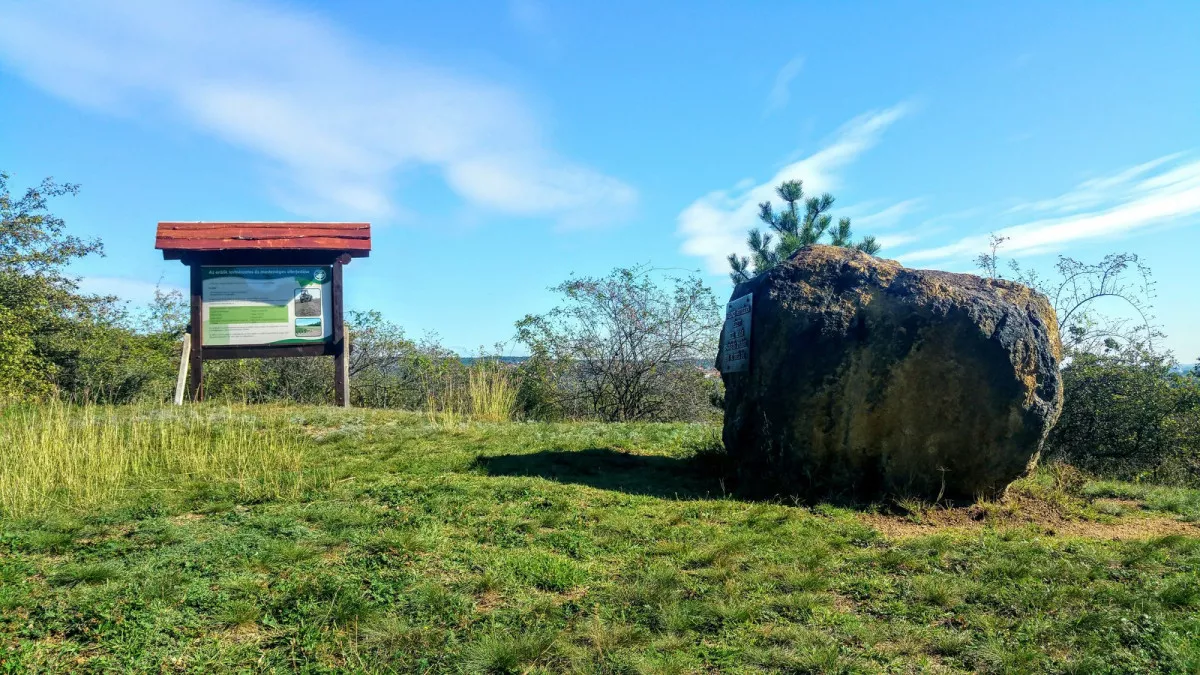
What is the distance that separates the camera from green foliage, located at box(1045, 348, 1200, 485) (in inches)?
380

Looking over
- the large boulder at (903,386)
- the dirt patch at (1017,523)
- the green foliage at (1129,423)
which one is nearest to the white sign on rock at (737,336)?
the large boulder at (903,386)

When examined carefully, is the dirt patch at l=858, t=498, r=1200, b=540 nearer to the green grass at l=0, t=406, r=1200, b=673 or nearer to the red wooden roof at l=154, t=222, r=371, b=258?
the green grass at l=0, t=406, r=1200, b=673

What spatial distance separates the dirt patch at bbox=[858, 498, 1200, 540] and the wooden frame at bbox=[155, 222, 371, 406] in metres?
8.86

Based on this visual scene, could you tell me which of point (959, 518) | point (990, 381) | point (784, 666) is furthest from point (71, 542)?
point (990, 381)

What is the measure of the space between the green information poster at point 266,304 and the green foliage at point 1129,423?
36.2ft

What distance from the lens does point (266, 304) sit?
11477mm

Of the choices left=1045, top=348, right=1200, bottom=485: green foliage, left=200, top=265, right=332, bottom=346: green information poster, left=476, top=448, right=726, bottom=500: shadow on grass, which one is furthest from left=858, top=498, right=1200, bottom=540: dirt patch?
left=200, top=265, right=332, bottom=346: green information poster

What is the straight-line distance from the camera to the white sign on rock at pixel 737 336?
21.5 feet

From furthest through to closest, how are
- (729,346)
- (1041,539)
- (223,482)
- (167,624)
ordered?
(729,346), (223,482), (1041,539), (167,624)

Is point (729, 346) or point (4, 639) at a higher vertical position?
point (729, 346)

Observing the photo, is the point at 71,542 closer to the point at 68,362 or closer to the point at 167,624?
the point at 167,624

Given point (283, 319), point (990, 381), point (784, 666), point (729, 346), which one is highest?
point (283, 319)

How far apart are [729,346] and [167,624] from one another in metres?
5.06

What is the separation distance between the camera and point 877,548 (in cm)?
484
